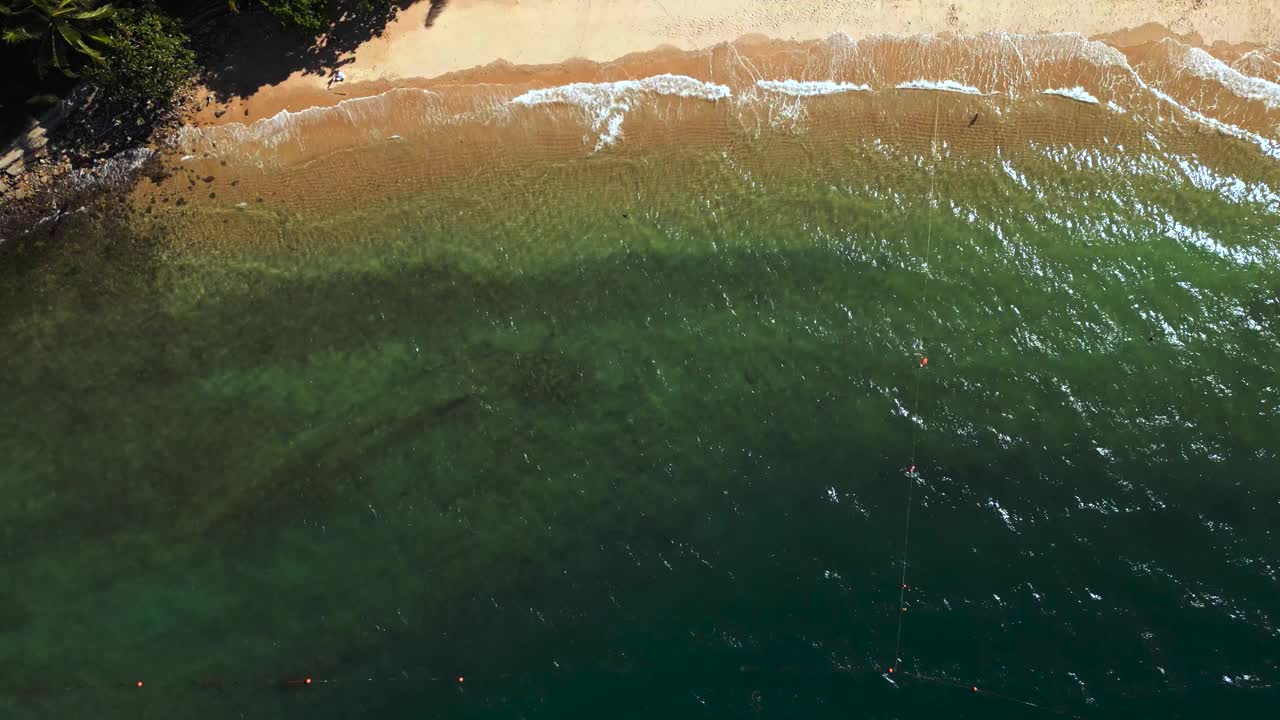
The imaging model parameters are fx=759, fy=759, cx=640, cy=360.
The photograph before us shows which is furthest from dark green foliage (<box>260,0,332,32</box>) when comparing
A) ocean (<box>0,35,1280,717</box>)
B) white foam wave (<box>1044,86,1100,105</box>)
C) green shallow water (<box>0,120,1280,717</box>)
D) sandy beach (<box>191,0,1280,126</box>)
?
white foam wave (<box>1044,86,1100,105</box>)

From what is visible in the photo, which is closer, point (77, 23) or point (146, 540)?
point (77, 23)

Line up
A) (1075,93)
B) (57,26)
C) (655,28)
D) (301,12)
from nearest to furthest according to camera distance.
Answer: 1. (57,26)
2. (301,12)
3. (1075,93)
4. (655,28)

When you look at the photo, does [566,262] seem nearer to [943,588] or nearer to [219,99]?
[219,99]

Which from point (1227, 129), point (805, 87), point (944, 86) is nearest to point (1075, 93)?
point (944, 86)

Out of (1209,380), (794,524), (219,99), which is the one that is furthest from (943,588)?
(219,99)

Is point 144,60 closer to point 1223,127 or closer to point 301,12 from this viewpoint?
point 301,12

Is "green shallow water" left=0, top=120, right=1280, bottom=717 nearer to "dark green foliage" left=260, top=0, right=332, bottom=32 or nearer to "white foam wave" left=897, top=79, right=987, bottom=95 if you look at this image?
"white foam wave" left=897, top=79, right=987, bottom=95
